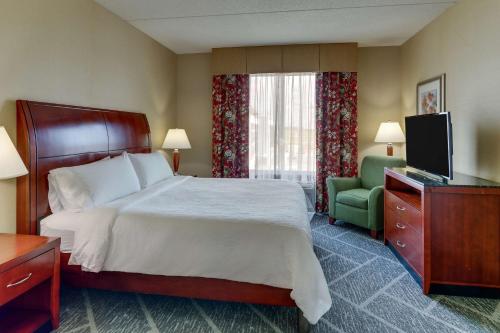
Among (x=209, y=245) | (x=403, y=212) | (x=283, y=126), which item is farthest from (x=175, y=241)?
(x=283, y=126)

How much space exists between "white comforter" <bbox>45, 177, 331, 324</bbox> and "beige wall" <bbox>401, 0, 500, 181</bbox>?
6.21ft

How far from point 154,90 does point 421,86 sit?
3.66 metres

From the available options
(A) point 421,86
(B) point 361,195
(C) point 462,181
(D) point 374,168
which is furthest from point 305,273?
(A) point 421,86

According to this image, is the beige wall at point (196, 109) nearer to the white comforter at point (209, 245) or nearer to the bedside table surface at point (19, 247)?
the white comforter at point (209, 245)

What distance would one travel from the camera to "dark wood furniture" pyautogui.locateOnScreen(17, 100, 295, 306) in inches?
82.4

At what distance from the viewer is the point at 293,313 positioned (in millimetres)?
2232

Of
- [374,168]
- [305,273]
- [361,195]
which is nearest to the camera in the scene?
[305,273]

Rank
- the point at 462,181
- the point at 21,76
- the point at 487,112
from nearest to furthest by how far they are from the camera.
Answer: the point at 21,76 < the point at 462,181 < the point at 487,112

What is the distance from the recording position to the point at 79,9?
297 centimetres

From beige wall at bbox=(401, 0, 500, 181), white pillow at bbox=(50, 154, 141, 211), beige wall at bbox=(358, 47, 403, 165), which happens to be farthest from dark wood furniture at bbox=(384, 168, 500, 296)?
white pillow at bbox=(50, 154, 141, 211)

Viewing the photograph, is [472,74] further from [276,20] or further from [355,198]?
[276,20]

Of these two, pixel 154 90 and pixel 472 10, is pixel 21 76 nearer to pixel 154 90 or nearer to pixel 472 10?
pixel 154 90

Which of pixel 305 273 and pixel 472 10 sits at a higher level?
pixel 472 10

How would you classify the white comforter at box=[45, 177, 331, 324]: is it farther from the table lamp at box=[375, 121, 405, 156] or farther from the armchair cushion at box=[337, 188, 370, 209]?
the table lamp at box=[375, 121, 405, 156]
